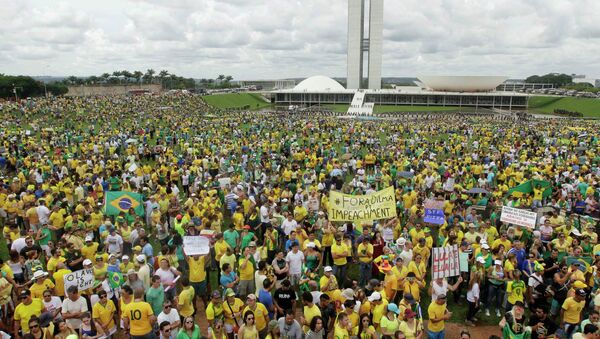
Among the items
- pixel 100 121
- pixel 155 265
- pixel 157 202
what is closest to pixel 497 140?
pixel 157 202

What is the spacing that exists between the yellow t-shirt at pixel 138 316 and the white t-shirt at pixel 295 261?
8.48ft

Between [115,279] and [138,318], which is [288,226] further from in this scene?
[138,318]

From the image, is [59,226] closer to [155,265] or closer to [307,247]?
[155,265]

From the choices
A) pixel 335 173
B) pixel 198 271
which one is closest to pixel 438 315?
pixel 198 271

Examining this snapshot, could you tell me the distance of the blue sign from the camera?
1036cm

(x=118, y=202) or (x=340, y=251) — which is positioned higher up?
(x=118, y=202)

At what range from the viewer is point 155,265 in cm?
781

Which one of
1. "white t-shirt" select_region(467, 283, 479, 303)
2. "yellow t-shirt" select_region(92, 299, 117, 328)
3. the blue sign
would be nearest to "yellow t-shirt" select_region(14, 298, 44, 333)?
"yellow t-shirt" select_region(92, 299, 117, 328)

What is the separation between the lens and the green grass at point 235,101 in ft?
227

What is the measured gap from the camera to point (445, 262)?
7293 millimetres

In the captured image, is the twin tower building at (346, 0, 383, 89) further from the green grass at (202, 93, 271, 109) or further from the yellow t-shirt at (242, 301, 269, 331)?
the yellow t-shirt at (242, 301, 269, 331)

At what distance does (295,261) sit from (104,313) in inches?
124

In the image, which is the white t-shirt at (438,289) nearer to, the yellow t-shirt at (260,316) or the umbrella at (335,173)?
the yellow t-shirt at (260,316)

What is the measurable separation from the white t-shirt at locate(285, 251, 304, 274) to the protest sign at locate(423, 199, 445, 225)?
4.10 meters
